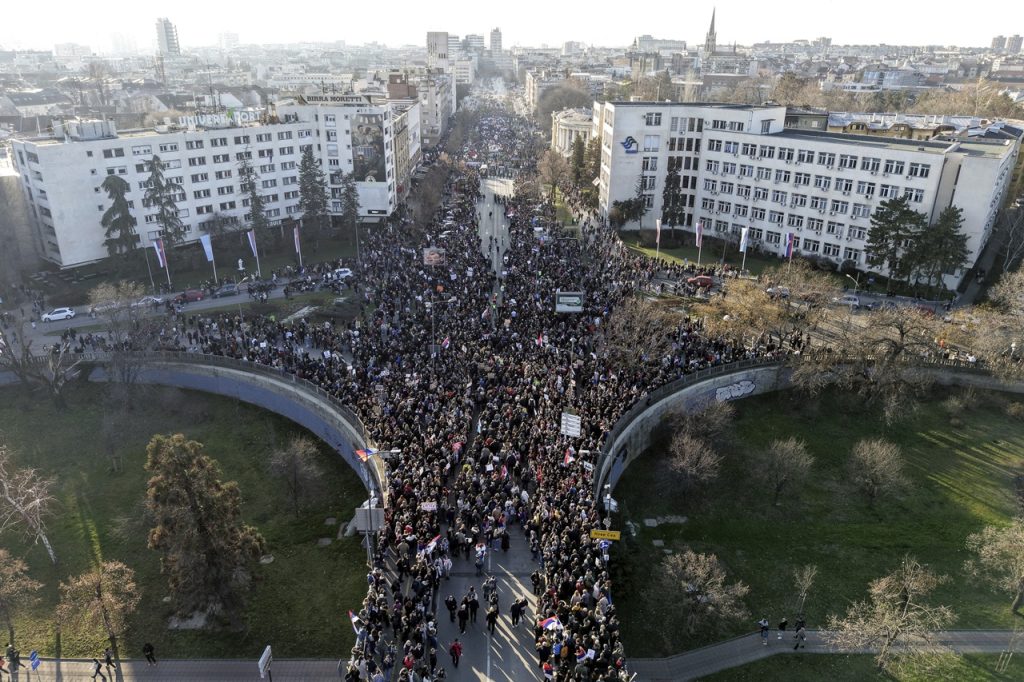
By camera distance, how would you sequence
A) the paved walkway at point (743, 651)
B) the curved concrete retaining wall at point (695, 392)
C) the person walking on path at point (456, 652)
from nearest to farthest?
1. the person walking on path at point (456, 652)
2. the paved walkway at point (743, 651)
3. the curved concrete retaining wall at point (695, 392)

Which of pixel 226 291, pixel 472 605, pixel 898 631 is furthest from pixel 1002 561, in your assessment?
pixel 226 291

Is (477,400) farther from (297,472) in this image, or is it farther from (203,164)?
(203,164)

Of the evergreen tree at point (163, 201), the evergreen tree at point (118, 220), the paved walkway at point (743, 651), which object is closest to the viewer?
the paved walkway at point (743, 651)

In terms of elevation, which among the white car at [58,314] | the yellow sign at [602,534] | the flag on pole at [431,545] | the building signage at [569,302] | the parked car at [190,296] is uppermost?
the building signage at [569,302]

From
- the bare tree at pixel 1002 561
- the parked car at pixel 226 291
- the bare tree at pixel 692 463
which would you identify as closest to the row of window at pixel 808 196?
the bare tree at pixel 1002 561

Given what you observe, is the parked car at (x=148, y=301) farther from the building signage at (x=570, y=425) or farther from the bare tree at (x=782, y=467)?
the bare tree at (x=782, y=467)

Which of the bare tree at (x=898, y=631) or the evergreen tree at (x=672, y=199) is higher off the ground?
the evergreen tree at (x=672, y=199)

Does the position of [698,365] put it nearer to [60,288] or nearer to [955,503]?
[955,503]
